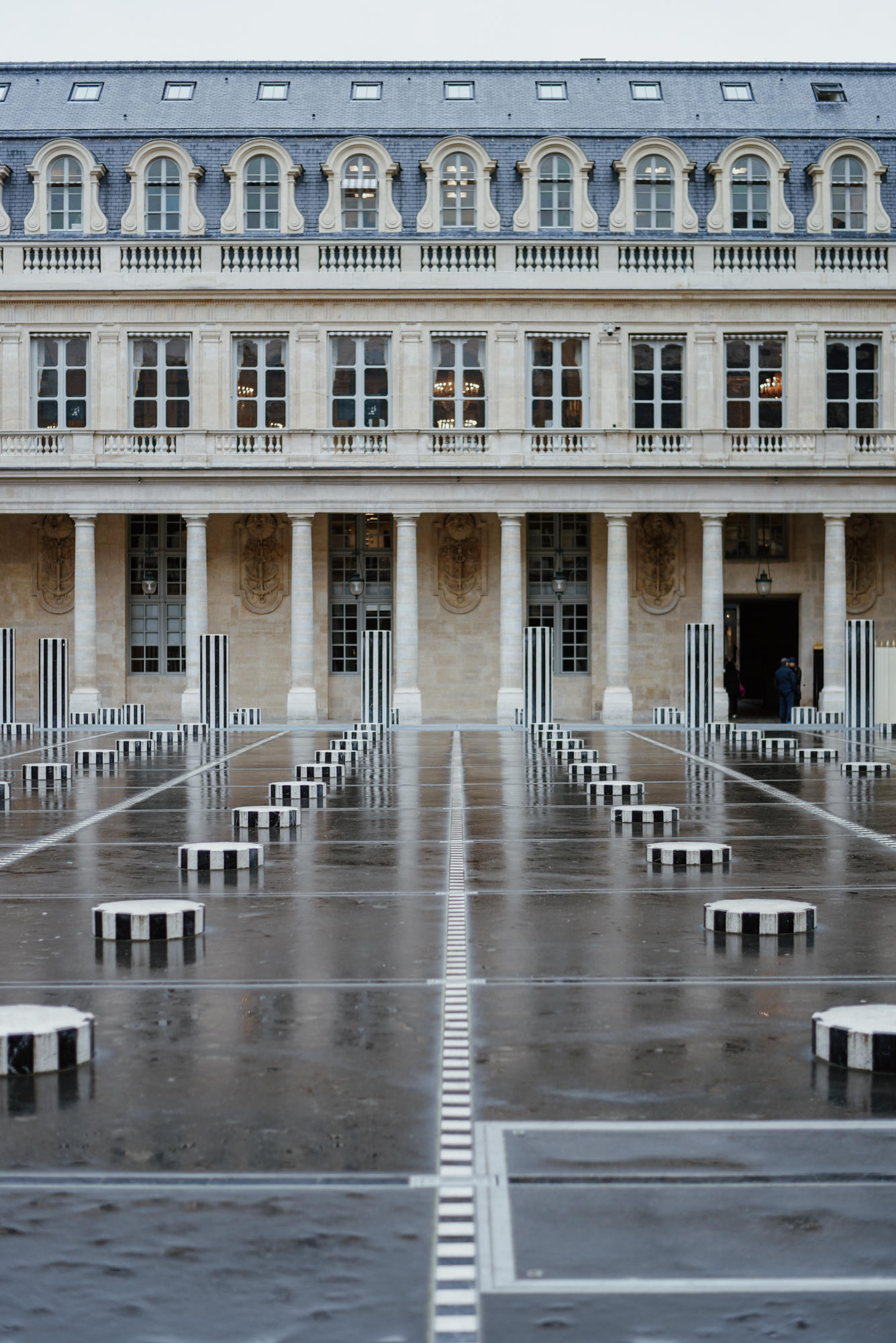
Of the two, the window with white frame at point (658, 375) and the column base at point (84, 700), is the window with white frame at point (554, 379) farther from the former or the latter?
the column base at point (84, 700)

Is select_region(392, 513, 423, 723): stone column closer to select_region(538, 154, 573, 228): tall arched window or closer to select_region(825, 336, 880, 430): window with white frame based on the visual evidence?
select_region(538, 154, 573, 228): tall arched window

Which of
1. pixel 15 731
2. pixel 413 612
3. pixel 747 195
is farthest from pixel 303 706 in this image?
pixel 747 195

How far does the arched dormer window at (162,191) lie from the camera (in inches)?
1911

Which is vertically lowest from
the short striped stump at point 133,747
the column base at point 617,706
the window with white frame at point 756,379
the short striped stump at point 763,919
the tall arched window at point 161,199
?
the short striped stump at point 763,919

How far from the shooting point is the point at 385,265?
4812 centimetres

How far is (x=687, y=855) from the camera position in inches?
581

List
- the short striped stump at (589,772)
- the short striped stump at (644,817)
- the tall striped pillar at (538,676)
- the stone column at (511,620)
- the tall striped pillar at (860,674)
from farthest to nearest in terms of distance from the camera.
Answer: the stone column at (511,620)
the tall striped pillar at (538,676)
the tall striped pillar at (860,674)
the short striped stump at (589,772)
the short striped stump at (644,817)

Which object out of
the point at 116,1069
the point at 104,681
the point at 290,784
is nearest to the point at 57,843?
the point at 290,784

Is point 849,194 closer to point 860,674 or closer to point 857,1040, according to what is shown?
point 860,674

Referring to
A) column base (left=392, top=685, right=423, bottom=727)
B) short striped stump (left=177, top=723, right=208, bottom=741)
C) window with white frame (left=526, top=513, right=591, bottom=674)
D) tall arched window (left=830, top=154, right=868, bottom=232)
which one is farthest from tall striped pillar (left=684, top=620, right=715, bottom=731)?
tall arched window (left=830, top=154, right=868, bottom=232)

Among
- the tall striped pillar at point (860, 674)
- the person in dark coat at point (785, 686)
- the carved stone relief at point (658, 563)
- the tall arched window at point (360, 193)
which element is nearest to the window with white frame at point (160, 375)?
the tall arched window at point (360, 193)

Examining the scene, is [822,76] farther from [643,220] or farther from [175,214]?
[175,214]

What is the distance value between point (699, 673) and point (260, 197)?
18.8 m

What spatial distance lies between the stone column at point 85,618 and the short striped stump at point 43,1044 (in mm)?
40895
